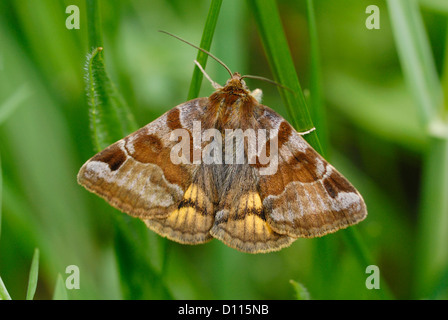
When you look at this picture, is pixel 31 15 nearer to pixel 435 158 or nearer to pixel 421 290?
pixel 435 158

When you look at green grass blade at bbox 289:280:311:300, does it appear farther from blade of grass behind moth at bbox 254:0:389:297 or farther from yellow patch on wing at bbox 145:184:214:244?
blade of grass behind moth at bbox 254:0:389:297

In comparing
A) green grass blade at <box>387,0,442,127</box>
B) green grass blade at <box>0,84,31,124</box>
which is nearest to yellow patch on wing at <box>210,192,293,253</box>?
green grass blade at <box>387,0,442,127</box>

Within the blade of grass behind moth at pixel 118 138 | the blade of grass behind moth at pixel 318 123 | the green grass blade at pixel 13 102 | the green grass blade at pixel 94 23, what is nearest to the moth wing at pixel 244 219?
the blade of grass behind moth at pixel 318 123

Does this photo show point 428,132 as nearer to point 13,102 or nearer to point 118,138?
point 118,138

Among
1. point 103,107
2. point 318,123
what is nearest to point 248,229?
point 318,123

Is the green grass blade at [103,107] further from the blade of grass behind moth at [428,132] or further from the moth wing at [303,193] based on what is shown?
the blade of grass behind moth at [428,132]
